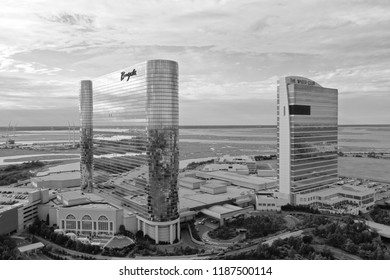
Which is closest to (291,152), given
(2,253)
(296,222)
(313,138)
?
(313,138)

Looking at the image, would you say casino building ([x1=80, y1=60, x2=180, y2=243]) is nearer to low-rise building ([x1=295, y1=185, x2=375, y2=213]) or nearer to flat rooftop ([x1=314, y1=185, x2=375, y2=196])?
low-rise building ([x1=295, y1=185, x2=375, y2=213])

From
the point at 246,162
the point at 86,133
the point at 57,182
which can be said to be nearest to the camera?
the point at 86,133

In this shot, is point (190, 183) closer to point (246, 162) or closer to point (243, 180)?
point (243, 180)

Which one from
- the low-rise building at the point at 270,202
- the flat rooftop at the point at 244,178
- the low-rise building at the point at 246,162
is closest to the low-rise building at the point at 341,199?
the low-rise building at the point at 270,202

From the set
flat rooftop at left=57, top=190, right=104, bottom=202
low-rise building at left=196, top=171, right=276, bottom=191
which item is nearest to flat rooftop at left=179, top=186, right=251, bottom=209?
low-rise building at left=196, top=171, right=276, bottom=191

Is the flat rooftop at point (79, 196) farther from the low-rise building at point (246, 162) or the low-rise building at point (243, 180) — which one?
the low-rise building at point (246, 162)

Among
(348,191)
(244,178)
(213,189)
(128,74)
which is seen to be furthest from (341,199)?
(128,74)

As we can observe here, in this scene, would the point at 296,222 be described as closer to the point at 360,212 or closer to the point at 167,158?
the point at 360,212
